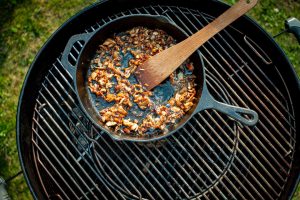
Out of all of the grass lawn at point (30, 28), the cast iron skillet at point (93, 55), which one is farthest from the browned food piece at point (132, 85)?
the grass lawn at point (30, 28)

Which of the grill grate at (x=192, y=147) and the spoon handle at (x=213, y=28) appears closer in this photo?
the spoon handle at (x=213, y=28)

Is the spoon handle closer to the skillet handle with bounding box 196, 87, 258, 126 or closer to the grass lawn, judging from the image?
the skillet handle with bounding box 196, 87, 258, 126

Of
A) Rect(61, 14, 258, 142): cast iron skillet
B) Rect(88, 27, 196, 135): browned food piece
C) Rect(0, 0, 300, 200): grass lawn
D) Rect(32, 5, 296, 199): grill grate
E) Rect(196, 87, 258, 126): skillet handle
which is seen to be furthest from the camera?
Rect(0, 0, 300, 200): grass lawn

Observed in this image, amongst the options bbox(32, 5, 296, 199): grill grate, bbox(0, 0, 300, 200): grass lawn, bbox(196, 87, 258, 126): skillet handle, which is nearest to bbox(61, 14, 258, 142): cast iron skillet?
bbox(196, 87, 258, 126): skillet handle

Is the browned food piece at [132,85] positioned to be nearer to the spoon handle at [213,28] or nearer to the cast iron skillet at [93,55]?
the cast iron skillet at [93,55]

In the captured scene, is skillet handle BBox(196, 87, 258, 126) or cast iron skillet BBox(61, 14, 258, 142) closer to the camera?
skillet handle BBox(196, 87, 258, 126)

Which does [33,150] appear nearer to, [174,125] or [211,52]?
[174,125]
